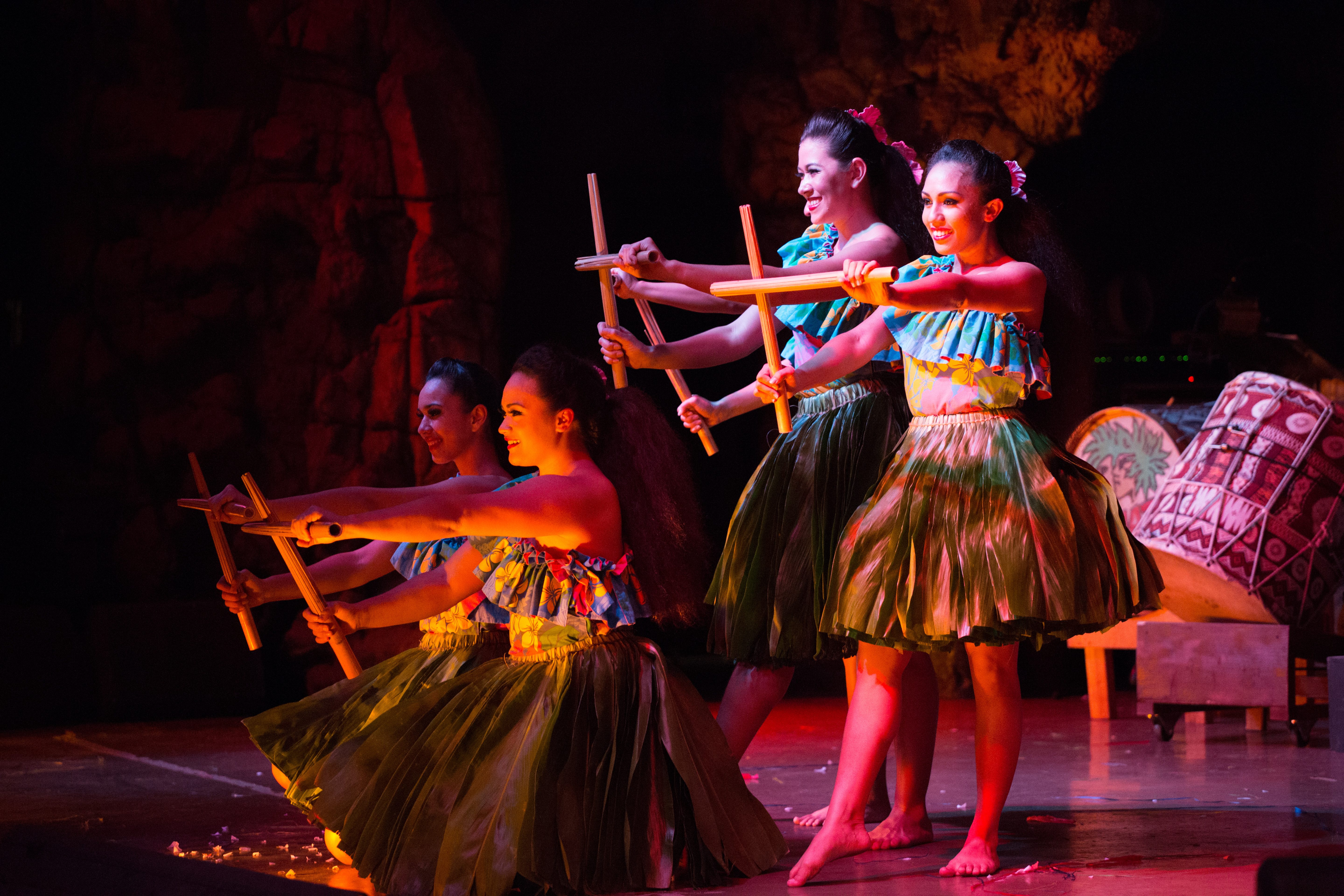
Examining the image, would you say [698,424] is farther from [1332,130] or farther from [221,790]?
[1332,130]

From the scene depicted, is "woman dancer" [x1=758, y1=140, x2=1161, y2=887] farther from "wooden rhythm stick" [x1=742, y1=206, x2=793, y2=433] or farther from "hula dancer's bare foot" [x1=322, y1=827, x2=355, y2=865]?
"hula dancer's bare foot" [x1=322, y1=827, x2=355, y2=865]

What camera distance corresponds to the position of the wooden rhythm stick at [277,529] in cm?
256

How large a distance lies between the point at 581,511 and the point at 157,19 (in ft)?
16.7

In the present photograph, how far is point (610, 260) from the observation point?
Result: 291 cm

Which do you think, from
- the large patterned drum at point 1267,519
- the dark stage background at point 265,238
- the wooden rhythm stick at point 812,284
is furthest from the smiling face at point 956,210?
the dark stage background at point 265,238

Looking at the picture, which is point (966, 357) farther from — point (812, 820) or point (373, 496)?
point (373, 496)

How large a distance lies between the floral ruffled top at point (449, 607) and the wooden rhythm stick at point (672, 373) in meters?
0.40

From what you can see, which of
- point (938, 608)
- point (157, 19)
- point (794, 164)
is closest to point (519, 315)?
point (794, 164)

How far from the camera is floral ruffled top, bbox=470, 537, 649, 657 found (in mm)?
2770

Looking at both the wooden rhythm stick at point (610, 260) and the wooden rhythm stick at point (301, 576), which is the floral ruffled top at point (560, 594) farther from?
the wooden rhythm stick at point (610, 260)

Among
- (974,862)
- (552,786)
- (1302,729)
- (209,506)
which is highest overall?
(209,506)

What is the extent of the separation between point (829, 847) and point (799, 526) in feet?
2.39

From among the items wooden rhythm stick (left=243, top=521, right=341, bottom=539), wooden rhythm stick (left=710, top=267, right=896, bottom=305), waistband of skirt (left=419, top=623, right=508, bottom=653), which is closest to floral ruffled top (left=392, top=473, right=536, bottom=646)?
waistband of skirt (left=419, top=623, right=508, bottom=653)

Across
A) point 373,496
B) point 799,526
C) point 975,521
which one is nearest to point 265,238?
point 373,496
